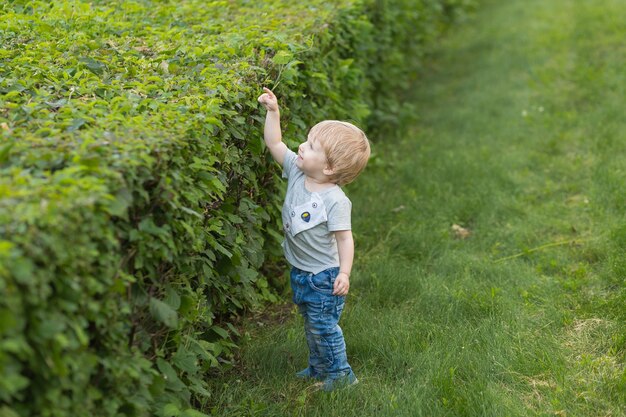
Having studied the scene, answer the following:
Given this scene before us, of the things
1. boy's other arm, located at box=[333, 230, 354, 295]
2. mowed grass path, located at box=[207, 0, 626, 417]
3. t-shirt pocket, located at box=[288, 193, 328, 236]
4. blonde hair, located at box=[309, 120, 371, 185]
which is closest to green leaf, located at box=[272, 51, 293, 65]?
blonde hair, located at box=[309, 120, 371, 185]

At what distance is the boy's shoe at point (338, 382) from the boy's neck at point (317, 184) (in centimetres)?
94

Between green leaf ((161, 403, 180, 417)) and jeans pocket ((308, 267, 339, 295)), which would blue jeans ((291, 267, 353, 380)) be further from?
green leaf ((161, 403, 180, 417))

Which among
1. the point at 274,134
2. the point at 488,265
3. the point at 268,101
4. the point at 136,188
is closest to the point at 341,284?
the point at 274,134

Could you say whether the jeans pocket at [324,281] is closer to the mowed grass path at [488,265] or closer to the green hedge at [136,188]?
the green hedge at [136,188]

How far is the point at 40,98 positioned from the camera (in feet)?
12.0

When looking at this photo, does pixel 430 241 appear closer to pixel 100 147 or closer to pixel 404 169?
pixel 404 169

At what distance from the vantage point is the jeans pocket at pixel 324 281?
402 cm

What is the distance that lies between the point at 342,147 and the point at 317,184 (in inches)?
8.8

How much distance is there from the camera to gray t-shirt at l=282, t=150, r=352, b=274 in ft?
12.9

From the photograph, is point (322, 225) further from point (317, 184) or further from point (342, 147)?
point (342, 147)

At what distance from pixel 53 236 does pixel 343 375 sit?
204 centimetres

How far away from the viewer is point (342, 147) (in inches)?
156

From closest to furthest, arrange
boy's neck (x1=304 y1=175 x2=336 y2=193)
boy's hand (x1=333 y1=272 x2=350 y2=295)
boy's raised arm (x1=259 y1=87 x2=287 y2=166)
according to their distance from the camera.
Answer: boy's hand (x1=333 y1=272 x2=350 y2=295) < boy's neck (x1=304 y1=175 x2=336 y2=193) < boy's raised arm (x1=259 y1=87 x2=287 y2=166)

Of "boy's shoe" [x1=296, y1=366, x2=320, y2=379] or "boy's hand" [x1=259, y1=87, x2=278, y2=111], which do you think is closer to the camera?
"boy's hand" [x1=259, y1=87, x2=278, y2=111]
